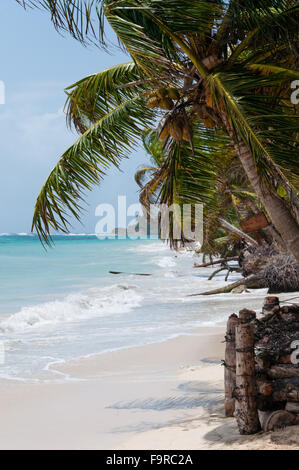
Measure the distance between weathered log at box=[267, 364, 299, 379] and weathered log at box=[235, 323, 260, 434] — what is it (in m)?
0.21

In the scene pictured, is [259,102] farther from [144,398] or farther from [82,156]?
[144,398]

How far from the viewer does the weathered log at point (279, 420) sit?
476cm

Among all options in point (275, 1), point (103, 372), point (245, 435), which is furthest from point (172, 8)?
point (103, 372)

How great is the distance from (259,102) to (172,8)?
1154mm

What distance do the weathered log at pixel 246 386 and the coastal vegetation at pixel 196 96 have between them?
100 cm

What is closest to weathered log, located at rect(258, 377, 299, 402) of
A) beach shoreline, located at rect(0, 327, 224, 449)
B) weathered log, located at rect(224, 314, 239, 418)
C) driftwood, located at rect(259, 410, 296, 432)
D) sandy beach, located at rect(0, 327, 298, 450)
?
driftwood, located at rect(259, 410, 296, 432)

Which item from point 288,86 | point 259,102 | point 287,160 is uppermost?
point 288,86

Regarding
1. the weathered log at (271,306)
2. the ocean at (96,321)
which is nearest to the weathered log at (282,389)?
the weathered log at (271,306)

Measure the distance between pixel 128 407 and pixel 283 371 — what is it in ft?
8.23

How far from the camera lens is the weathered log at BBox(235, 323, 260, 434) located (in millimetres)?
4875

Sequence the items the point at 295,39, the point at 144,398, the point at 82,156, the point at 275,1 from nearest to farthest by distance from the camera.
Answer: the point at 275,1 → the point at 295,39 → the point at 82,156 → the point at 144,398

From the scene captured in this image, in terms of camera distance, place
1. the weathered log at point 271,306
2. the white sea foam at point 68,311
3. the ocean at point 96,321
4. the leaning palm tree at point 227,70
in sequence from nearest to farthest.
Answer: the leaning palm tree at point 227,70 < the weathered log at point 271,306 < the ocean at point 96,321 < the white sea foam at point 68,311

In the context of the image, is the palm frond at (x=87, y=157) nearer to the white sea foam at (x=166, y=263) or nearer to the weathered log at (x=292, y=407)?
the weathered log at (x=292, y=407)

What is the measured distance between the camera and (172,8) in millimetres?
4742
